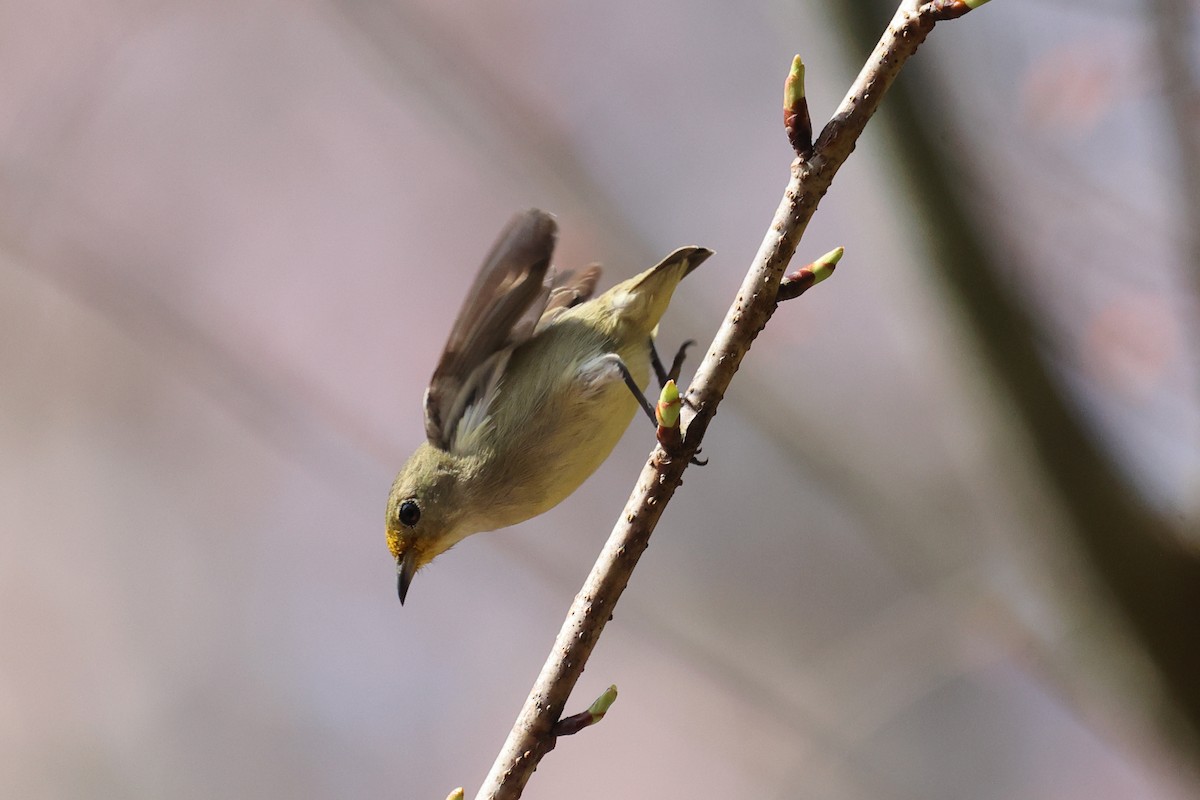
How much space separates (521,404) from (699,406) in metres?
0.92

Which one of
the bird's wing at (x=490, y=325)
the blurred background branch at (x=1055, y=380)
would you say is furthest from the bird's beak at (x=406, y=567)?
the blurred background branch at (x=1055, y=380)

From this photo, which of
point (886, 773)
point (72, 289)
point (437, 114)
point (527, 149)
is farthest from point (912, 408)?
point (72, 289)

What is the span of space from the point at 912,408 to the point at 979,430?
66.2 inches

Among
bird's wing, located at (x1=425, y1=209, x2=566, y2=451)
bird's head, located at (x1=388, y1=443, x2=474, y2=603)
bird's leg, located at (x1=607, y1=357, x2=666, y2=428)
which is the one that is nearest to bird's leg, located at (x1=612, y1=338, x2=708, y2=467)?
bird's leg, located at (x1=607, y1=357, x2=666, y2=428)

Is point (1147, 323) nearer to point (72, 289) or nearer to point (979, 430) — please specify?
point (979, 430)

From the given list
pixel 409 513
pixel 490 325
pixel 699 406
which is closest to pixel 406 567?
pixel 409 513

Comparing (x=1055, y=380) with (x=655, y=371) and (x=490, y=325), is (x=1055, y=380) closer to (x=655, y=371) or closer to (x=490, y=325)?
(x=655, y=371)

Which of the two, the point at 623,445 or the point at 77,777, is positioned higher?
the point at 77,777

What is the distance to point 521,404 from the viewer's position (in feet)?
6.72

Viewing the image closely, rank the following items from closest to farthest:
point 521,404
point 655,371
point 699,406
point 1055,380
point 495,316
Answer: point 699,406
point 495,316
point 521,404
point 655,371
point 1055,380

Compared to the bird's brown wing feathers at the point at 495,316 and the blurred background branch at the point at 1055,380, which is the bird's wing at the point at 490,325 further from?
the blurred background branch at the point at 1055,380

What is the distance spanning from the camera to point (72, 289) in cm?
370

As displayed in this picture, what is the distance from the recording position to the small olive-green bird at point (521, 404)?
1.90 m

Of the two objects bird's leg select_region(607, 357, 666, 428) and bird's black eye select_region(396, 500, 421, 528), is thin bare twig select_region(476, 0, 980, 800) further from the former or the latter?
bird's black eye select_region(396, 500, 421, 528)
